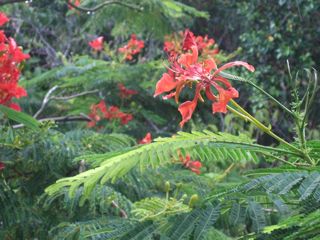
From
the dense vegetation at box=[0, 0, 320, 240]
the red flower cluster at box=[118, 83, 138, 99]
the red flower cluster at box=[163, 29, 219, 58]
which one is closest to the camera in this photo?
the dense vegetation at box=[0, 0, 320, 240]

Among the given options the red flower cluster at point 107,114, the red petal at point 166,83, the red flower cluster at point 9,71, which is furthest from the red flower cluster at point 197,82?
the red flower cluster at point 107,114

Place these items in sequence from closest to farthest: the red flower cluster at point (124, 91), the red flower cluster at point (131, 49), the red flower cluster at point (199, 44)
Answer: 1. the red flower cluster at point (199, 44)
2. the red flower cluster at point (124, 91)
3. the red flower cluster at point (131, 49)

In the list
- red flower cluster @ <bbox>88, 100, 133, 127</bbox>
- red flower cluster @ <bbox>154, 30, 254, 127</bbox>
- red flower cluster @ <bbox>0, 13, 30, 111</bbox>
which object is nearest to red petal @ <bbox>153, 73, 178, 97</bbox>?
red flower cluster @ <bbox>154, 30, 254, 127</bbox>

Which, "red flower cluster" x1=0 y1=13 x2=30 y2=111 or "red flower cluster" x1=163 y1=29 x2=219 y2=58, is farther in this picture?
"red flower cluster" x1=163 y1=29 x2=219 y2=58

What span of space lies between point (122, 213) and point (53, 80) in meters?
2.74

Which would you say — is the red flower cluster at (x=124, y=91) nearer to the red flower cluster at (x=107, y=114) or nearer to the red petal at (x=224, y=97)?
the red flower cluster at (x=107, y=114)

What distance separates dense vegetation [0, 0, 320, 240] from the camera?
3.75ft

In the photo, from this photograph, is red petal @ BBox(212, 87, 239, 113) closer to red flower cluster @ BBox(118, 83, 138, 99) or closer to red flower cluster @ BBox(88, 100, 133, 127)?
red flower cluster @ BBox(88, 100, 133, 127)

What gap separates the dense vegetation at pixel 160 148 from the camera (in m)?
1.14

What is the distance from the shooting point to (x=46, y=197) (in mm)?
2250

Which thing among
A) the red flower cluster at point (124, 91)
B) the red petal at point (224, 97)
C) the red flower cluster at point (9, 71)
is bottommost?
the red flower cluster at point (124, 91)

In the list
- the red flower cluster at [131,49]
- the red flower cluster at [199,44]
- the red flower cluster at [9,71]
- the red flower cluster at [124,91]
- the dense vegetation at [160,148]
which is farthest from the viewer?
the red flower cluster at [131,49]

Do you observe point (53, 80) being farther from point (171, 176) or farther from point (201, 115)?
point (171, 176)

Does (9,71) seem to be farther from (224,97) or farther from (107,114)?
(107,114)
